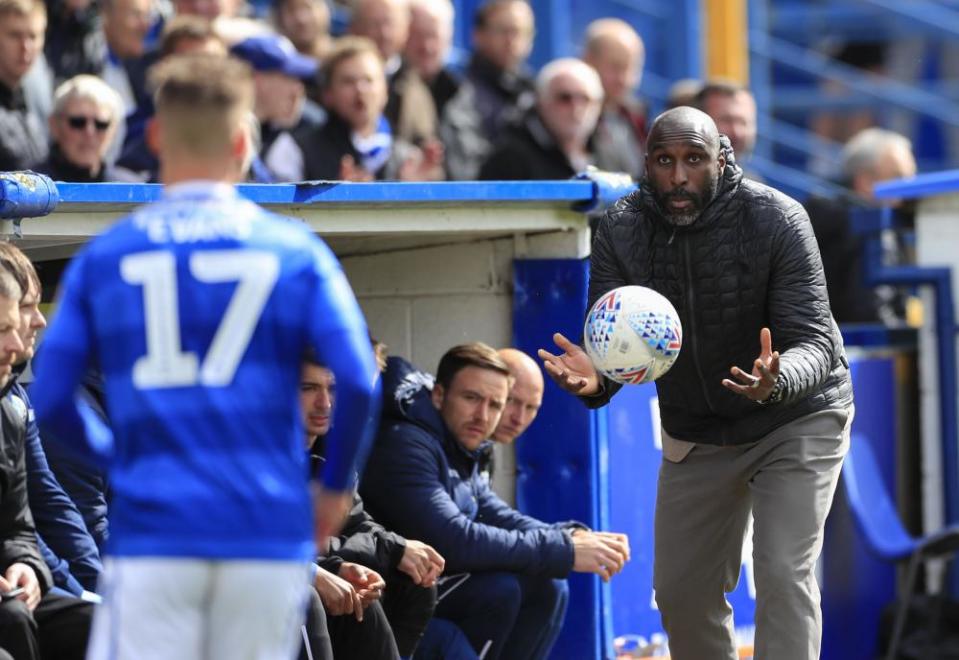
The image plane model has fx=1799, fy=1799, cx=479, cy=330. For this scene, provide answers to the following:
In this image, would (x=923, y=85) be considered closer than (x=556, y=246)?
No

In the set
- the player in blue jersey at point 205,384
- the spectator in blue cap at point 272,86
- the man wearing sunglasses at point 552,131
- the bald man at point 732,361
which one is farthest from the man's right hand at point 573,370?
the man wearing sunglasses at point 552,131

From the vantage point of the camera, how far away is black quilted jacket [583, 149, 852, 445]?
5.50 metres

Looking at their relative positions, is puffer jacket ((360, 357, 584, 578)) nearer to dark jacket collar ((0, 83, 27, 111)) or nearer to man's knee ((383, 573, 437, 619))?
man's knee ((383, 573, 437, 619))

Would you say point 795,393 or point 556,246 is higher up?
point 556,246

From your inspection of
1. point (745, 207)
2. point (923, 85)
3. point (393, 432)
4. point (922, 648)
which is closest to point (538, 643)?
point (393, 432)

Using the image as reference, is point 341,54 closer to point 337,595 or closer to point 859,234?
point 859,234

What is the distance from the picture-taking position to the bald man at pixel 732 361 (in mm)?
5477

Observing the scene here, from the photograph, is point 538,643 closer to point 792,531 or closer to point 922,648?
point 792,531

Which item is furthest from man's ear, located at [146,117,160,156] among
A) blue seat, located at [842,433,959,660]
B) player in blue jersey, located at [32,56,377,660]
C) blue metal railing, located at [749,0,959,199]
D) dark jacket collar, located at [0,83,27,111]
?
blue metal railing, located at [749,0,959,199]

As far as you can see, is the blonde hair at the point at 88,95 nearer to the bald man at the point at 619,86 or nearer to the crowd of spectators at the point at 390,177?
the crowd of spectators at the point at 390,177

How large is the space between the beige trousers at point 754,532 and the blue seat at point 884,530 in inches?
127

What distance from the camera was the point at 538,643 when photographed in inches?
259

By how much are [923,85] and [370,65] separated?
9742 mm

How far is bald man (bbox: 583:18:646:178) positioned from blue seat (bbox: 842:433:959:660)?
84.5 inches
